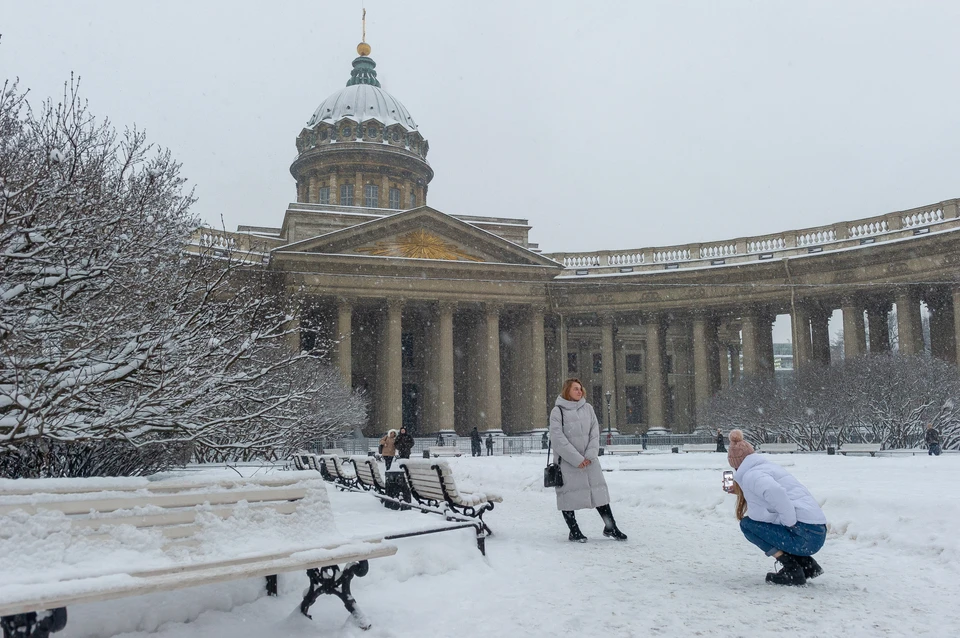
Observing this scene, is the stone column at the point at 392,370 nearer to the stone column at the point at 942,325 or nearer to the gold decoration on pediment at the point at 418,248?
the gold decoration on pediment at the point at 418,248

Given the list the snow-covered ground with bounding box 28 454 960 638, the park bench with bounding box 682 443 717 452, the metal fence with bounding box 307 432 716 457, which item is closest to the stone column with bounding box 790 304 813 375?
the metal fence with bounding box 307 432 716 457

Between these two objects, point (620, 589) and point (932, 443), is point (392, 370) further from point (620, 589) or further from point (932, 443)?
point (620, 589)

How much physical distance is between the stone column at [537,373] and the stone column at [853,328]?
52.4 ft

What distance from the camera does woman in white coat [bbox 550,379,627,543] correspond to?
931cm

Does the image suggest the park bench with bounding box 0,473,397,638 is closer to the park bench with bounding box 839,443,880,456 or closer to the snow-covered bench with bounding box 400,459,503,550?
the snow-covered bench with bounding box 400,459,503,550

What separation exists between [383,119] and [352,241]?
23749 millimetres

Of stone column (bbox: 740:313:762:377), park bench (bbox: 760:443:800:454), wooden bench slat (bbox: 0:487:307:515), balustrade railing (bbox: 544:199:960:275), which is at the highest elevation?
balustrade railing (bbox: 544:199:960:275)

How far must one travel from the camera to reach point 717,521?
37.5 ft

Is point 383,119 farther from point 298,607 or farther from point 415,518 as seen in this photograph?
point 298,607

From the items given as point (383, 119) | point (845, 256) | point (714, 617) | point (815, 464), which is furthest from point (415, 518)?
point (383, 119)

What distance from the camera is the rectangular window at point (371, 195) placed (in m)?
58.2

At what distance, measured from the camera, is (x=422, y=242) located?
42.9 m

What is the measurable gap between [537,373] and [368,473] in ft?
101

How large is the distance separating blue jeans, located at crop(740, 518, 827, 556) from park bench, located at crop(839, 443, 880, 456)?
1990 centimetres
